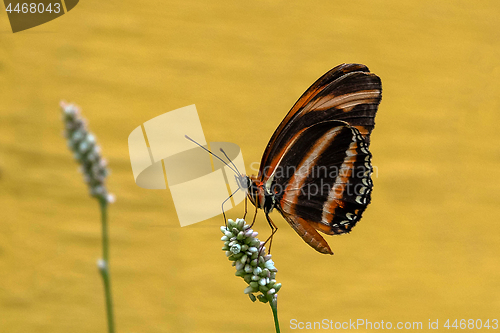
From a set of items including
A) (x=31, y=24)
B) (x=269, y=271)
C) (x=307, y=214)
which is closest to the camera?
(x=269, y=271)

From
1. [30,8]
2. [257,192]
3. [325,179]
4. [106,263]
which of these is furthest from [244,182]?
[30,8]

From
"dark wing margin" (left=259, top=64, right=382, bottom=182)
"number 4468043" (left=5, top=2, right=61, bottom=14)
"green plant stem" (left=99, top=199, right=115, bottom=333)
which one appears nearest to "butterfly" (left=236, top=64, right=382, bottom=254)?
"dark wing margin" (left=259, top=64, right=382, bottom=182)

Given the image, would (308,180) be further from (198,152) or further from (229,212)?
(229,212)

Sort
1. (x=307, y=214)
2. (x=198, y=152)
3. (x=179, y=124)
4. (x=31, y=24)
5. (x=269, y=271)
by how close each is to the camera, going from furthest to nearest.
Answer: (x=179, y=124) → (x=31, y=24) → (x=198, y=152) → (x=307, y=214) → (x=269, y=271)

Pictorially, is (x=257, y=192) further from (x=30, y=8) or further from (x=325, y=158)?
(x=30, y=8)

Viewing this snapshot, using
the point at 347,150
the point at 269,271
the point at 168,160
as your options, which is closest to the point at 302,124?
the point at 347,150

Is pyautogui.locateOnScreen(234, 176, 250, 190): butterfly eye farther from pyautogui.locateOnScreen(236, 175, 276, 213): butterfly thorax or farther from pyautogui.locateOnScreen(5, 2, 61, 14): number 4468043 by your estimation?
pyautogui.locateOnScreen(5, 2, 61, 14): number 4468043
